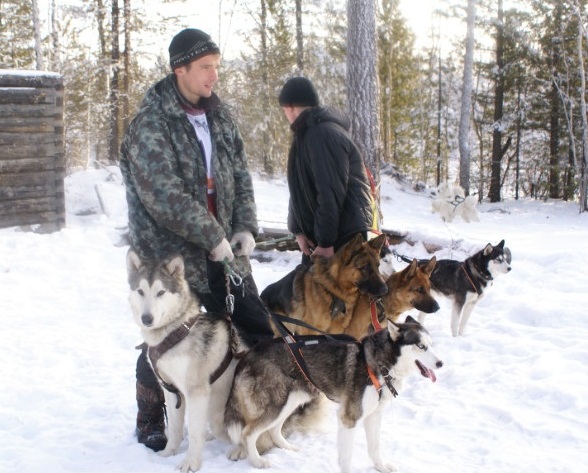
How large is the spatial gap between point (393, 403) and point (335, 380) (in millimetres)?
1206

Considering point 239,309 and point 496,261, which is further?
point 496,261

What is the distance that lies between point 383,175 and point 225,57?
10.1m

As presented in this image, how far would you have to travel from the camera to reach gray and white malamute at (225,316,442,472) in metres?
3.08

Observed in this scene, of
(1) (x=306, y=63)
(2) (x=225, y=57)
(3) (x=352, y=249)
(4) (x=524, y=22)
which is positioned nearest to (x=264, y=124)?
(1) (x=306, y=63)

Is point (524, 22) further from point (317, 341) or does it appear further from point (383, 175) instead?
point (317, 341)

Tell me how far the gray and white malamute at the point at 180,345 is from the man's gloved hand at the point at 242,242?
0.41 metres

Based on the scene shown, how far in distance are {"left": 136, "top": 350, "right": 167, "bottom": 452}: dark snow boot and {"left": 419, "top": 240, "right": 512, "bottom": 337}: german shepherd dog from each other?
354cm

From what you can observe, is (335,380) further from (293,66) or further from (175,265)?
(293,66)

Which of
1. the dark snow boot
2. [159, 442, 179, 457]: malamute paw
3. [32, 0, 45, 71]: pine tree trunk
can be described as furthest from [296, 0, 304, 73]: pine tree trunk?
[159, 442, 179, 457]: malamute paw

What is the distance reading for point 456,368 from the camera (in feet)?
15.7

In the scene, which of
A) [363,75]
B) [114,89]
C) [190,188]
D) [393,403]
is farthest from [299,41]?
[190,188]

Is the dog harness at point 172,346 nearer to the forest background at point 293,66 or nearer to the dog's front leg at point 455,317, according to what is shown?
the dog's front leg at point 455,317

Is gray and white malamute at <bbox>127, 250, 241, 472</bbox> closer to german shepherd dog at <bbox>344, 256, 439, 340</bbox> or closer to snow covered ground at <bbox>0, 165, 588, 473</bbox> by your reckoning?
snow covered ground at <bbox>0, 165, 588, 473</bbox>

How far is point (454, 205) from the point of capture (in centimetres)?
1548
